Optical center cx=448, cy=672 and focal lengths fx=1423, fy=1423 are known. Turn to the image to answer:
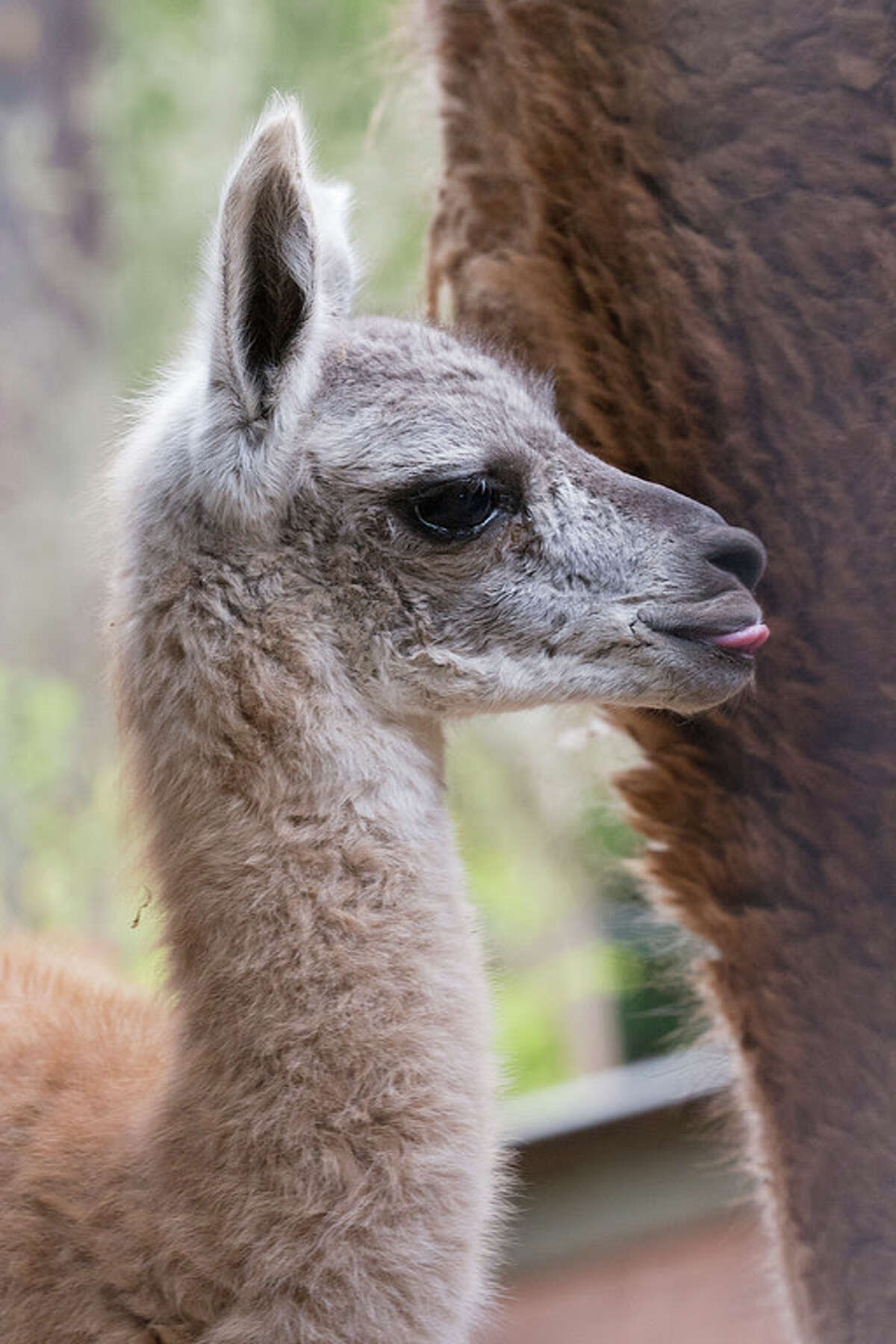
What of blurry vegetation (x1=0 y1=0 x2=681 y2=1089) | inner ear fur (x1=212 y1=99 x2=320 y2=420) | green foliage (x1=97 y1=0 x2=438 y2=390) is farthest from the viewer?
blurry vegetation (x1=0 y1=0 x2=681 y2=1089)

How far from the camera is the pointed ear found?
1.03 meters

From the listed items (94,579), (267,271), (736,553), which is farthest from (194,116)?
(736,553)

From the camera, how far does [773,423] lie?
121 centimetres

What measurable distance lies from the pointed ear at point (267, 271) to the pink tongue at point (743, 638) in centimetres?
39

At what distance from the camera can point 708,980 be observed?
1433 mm

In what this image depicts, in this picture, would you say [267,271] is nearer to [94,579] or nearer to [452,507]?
[452,507]

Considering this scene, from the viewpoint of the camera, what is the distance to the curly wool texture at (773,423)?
1142 mm

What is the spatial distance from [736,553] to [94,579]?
1.62 m

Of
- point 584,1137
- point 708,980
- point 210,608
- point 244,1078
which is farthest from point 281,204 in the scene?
point 584,1137

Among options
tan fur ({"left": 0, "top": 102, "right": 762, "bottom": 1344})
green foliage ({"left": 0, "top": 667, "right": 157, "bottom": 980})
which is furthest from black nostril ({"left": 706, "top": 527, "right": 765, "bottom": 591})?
green foliage ({"left": 0, "top": 667, "right": 157, "bottom": 980})

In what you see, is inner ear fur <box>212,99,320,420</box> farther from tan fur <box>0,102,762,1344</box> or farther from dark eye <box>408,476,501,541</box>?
dark eye <box>408,476,501,541</box>

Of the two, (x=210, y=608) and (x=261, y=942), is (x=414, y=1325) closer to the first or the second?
(x=261, y=942)

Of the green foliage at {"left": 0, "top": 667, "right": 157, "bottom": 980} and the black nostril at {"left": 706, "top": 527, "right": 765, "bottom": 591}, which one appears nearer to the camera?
the black nostril at {"left": 706, "top": 527, "right": 765, "bottom": 591}

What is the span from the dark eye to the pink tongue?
0.22 m
